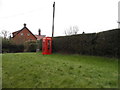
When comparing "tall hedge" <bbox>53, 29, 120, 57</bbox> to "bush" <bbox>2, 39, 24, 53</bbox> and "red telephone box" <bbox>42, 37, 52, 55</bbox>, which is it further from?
"bush" <bbox>2, 39, 24, 53</bbox>

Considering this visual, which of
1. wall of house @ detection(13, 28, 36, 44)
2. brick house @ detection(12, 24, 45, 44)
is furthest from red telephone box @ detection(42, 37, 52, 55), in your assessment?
brick house @ detection(12, 24, 45, 44)

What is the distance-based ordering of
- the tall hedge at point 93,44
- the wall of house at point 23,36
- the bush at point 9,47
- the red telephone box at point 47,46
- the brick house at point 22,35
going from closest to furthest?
1. the tall hedge at point 93,44
2. the red telephone box at point 47,46
3. the bush at point 9,47
4. the wall of house at point 23,36
5. the brick house at point 22,35

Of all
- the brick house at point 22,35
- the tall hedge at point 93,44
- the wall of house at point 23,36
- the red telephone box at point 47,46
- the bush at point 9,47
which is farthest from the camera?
the brick house at point 22,35

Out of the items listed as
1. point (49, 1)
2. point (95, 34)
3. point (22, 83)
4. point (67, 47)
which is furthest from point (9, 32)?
point (22, 83)

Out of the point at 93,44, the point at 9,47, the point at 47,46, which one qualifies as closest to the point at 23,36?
the point at 9,47

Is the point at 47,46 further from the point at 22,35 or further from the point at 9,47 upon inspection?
the point at 22,35

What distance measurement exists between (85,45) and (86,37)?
64cm

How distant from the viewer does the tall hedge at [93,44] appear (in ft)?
26.3

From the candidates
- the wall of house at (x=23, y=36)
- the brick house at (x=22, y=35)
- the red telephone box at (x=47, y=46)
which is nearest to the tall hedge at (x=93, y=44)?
the red telephone box at (x=47, y=46)

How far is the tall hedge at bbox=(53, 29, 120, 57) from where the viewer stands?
26.3ft

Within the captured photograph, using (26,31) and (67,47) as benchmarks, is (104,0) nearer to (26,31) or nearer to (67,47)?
(67,47)

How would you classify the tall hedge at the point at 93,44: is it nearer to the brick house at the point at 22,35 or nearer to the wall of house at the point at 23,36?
the wall of house at the point at 23,36

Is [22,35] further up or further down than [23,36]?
further up

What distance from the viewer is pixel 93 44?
1002 centimetres
